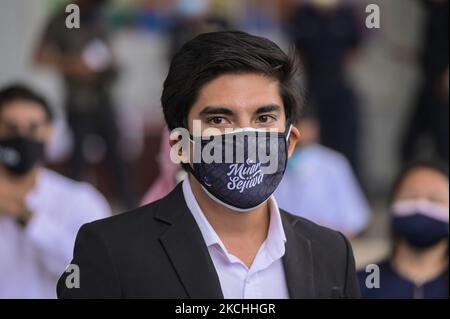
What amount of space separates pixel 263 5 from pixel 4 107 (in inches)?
205

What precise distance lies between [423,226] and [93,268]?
191cm

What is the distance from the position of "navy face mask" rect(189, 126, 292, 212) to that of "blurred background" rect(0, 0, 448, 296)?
397cm

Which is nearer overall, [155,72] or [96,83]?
[96,83]

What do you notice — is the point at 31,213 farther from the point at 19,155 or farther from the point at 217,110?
the point at 217,110

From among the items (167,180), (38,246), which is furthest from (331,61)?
(167,180)

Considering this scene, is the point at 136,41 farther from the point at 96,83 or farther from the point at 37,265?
the point at 37,265

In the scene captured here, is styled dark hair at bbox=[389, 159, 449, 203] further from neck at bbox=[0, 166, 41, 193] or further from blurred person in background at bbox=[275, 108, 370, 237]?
neck at bbox=[0, 166, 41, 193]

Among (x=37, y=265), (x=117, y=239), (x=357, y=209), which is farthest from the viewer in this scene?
(x=357, y=209)

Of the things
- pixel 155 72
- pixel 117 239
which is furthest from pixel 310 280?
pixel 155 72

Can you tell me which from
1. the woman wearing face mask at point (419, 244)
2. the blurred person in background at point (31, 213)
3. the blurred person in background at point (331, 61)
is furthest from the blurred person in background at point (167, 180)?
the blurred person in background at point (331, 61)

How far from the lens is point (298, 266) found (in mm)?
2752

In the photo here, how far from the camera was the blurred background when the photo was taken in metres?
7.69

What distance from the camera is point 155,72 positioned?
9664 millimetres

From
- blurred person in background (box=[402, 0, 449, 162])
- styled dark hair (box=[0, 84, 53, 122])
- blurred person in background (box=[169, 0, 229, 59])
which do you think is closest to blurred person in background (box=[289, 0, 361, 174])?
blurred person in background (box=[402, 0, 449, 162])
